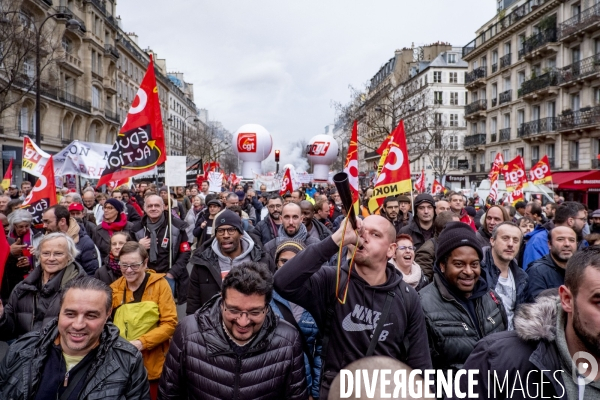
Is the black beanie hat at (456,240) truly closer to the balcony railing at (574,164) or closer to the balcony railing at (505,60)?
the balcony railing at (574,164)

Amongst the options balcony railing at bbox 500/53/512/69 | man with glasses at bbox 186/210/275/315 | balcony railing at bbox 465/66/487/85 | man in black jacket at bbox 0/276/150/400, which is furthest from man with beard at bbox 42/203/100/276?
balcony railing at bbox 465/66/487/85

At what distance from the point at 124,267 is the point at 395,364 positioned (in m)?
2.86

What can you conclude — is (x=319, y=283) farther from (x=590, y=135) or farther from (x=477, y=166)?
(x=477, y=166)

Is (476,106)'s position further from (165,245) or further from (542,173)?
(165,245)

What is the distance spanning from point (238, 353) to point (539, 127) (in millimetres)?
33832

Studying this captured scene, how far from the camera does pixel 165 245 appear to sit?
600cm

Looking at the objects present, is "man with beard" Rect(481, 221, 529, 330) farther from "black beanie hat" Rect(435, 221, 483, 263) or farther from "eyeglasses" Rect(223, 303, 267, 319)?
"eyeglasses" Rect(223, 303, 267, 319)

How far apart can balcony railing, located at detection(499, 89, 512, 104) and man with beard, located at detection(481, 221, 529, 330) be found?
3576cm

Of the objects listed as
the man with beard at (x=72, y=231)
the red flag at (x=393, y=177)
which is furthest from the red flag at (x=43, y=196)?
the red flag at (x=393, y=177)

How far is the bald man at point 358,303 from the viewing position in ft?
8.55

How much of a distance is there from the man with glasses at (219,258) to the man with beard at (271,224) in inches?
92.8

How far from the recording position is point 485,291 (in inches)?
122

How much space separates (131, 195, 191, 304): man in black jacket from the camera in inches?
234

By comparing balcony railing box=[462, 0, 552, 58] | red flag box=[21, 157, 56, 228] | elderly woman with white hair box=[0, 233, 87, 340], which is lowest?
elderly woman with white hair box=[0, 233, 87, 340]
